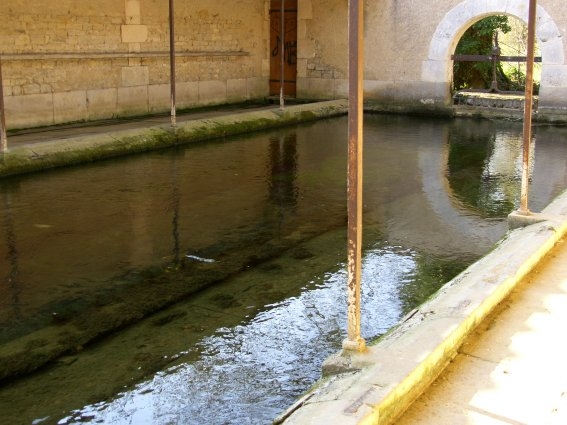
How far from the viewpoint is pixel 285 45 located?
1444cm

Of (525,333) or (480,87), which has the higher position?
Result: (480,87)

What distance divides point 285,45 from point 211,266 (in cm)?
1034

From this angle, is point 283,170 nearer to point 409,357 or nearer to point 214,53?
point 409,357

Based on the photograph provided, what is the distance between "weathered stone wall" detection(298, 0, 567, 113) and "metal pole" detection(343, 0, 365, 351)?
988 cm

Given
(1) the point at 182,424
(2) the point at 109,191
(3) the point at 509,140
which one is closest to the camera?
(1) the point at 182,424

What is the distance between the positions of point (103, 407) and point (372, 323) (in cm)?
150

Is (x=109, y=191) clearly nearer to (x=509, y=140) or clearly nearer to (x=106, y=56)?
(x=106, y=56)

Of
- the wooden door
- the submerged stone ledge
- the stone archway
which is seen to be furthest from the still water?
the wooden door

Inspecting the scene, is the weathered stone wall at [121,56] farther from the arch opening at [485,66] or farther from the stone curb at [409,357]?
the stone curb at [409,357]

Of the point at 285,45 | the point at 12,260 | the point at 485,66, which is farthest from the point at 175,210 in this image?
the point at 485,66

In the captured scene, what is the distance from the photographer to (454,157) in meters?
8.93

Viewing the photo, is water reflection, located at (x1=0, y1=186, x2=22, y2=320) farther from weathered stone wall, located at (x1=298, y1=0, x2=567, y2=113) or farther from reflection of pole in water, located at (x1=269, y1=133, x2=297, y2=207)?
weathered stone wall, located at (x1=298, y1=0, x2=567, y2=113)

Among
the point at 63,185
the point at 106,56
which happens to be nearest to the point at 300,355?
the point at 63,185

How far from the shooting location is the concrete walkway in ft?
8.21
